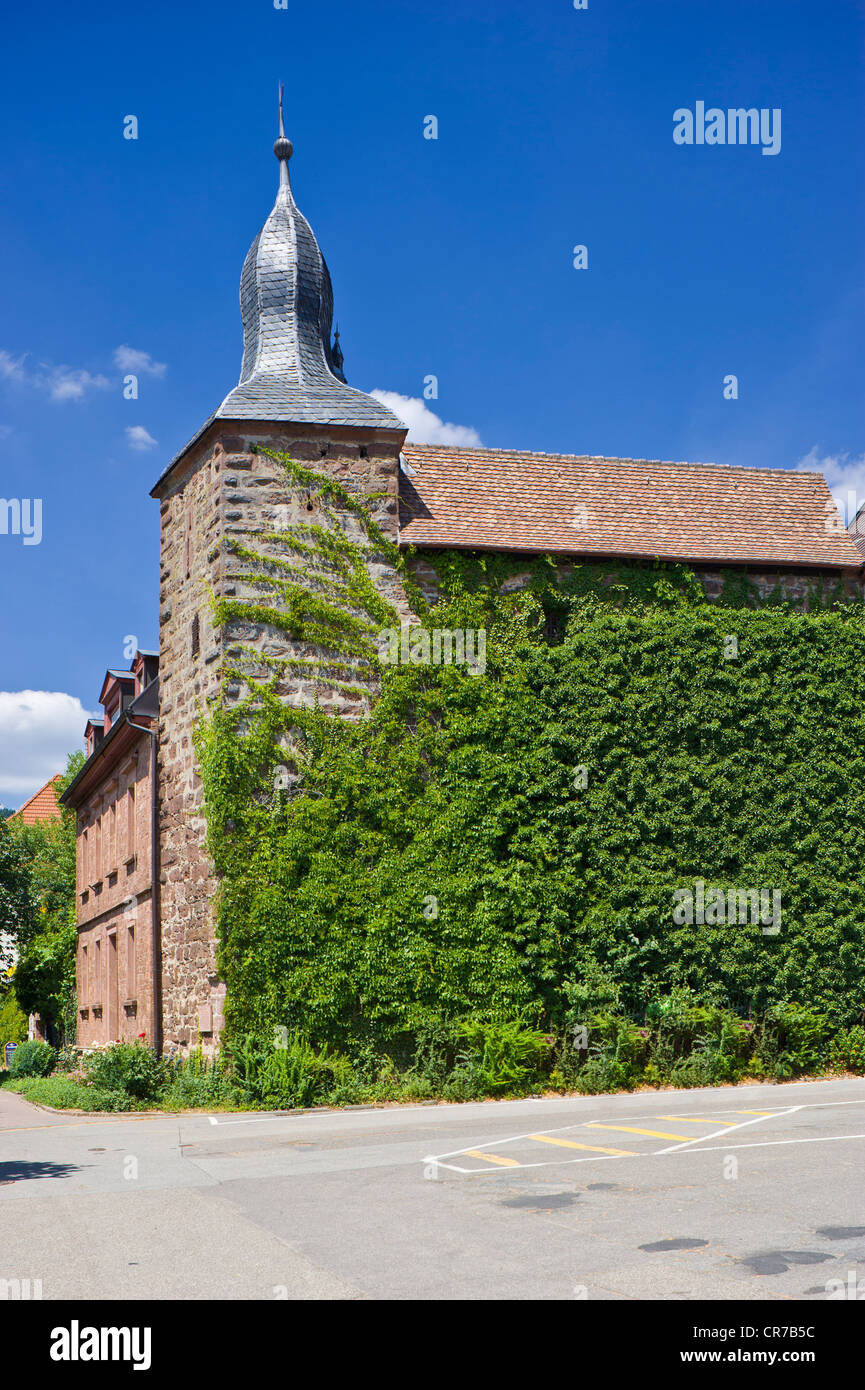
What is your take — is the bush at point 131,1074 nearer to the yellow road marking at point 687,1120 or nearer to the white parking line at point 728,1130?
the yellow road marking at point 687,1120

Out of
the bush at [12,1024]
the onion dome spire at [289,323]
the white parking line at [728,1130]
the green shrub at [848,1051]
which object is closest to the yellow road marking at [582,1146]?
the white parking line at [728,1130]

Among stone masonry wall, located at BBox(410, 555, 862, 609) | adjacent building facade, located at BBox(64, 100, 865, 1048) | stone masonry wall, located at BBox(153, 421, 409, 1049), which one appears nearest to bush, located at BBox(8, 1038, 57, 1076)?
adjacent building facade, located at BBox(64, 100, 865, 1048)

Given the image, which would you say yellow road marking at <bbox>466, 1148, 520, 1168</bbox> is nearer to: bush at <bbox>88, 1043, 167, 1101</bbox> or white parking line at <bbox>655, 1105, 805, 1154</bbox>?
white parking line at <bbox>655, 1105, 805, 1154</bbox>

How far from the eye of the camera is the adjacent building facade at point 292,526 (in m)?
16.8

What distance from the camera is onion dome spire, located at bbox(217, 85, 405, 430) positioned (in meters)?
17.9

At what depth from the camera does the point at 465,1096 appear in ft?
50.5

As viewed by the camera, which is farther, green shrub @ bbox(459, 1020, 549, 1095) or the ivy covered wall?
the ivy covered wall

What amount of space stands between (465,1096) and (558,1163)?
576 cm

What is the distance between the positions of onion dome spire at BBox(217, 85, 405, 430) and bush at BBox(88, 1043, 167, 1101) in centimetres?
899

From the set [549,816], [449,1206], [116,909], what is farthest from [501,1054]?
[116,909]

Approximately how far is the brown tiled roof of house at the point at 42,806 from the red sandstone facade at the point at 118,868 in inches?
860

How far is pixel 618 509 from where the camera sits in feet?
64.1
